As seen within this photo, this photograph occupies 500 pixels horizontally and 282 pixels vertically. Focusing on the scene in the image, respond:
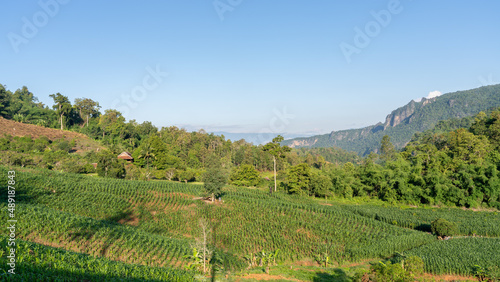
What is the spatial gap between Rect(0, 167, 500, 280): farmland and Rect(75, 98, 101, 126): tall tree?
68.3 meters

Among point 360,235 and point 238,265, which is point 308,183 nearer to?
point 360,235

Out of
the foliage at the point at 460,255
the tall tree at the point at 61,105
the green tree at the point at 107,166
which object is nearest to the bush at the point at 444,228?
the foliage at the point at 460,255

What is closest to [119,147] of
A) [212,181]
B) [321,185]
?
[212,181]

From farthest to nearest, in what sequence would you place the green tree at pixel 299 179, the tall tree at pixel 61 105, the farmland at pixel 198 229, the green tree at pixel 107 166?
the tall tree at pixel 61 105 → the green tree at pixel 299 179 → the green tree at pixel 107 166 → the farmland at pixel 198 229

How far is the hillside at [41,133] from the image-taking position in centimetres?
6348

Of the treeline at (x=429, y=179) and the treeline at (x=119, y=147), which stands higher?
the treeline at (x=119, y=147)

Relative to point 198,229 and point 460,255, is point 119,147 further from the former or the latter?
point 460,255

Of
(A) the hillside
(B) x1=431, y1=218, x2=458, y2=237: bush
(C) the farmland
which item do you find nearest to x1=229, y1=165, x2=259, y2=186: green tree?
(C) the farmland

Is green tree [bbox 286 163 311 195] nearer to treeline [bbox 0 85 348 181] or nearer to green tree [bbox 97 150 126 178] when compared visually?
treeline [bbox 0 85 348 181]

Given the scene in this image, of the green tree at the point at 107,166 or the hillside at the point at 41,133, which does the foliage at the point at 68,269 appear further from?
the hillside at the point at 41,133

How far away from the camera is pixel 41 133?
67562mm

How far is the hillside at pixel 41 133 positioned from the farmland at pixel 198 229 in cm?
4465

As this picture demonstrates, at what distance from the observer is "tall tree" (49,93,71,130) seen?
78812 mm

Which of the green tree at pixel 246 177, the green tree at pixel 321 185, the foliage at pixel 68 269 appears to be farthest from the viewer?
the green tree at pixel 246 177
